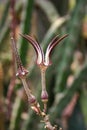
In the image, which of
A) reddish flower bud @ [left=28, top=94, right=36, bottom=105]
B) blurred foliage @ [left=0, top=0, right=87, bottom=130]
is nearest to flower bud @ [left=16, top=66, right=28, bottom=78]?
reddish flower bud @ [left=28, top=94, right=36, bottom=105]

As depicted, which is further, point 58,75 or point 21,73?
point 58,75

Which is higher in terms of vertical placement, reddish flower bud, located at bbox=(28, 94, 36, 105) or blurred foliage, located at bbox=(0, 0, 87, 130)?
blurred foliage, located at bbox=(0, 0, 87, 130)

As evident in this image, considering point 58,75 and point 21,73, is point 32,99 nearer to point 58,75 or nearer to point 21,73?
point 21,73

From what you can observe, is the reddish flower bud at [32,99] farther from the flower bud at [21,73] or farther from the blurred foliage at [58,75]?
the blurred foliage at [58,75]

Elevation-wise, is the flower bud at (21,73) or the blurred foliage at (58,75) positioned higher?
the blurred foliage at (58,75)

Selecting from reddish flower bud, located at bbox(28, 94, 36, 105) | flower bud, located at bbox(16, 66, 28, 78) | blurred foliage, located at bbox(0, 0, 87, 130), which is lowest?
reddish flower bud, located at bbox(28, 94, 36, 105)

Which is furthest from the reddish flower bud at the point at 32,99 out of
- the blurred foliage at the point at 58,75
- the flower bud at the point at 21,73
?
the blurred foliage at the point at 58,75

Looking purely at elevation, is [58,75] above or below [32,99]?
above

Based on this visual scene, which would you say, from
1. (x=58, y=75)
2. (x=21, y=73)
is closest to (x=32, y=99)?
(x=21, y=73)

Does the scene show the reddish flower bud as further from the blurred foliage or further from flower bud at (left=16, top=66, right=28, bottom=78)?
the blurred foliage

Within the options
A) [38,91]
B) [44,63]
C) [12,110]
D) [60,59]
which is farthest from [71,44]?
[44,63]

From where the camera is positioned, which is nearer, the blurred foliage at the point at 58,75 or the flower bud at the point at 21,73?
the flower bud at the point at 21,73
